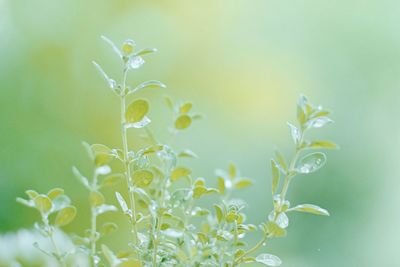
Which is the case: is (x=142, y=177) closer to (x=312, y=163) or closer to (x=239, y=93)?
(x=312, y=163)

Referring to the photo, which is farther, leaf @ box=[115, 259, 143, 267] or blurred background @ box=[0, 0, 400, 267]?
blurred background @ box=[0, 0, 400, 267]

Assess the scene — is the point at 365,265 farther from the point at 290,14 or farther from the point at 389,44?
the point at 290,14

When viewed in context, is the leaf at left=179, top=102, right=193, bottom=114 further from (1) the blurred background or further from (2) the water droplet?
(1) the blurred background

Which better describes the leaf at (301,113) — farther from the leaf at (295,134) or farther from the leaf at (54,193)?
the leaf at (54,193)

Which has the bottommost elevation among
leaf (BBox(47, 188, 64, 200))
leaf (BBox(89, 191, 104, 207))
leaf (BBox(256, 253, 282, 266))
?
leaf (BBox(256, 253, 282, 266))

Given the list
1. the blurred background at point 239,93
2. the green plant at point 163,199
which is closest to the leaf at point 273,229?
the green plant at point 163,199

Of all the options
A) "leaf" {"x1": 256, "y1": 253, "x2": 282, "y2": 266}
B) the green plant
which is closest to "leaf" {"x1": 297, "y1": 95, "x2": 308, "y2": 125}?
the green plant

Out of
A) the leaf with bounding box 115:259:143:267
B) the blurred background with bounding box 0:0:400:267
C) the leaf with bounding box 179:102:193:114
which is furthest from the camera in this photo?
the blurred background with bounding box 0:0:400:267
